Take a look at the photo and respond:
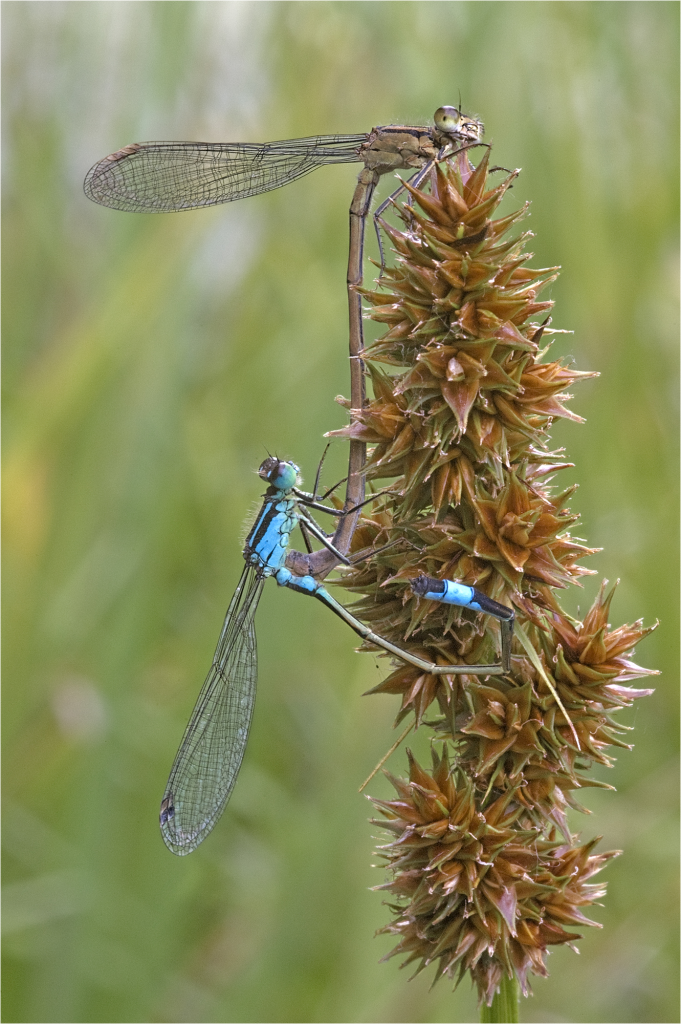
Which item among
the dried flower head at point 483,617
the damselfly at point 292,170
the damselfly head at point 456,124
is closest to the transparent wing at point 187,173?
the damselfly at point 292,170

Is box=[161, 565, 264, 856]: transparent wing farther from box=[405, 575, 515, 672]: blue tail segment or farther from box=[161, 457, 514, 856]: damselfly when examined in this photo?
box=[405, 575, 515, 672]: blue tail segment

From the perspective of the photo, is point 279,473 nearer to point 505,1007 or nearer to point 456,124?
point 456,124

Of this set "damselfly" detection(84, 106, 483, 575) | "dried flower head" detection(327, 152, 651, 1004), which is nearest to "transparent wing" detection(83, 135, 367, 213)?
"damselfly" detection(84, 106, 483, 575)

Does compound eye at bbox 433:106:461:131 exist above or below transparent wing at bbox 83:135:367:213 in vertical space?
below

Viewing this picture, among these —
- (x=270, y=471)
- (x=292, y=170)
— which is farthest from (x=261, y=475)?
(x=292, y=170)

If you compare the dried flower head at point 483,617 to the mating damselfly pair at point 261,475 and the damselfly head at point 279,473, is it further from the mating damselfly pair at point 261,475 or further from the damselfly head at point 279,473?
the damselfly head at point 279,473

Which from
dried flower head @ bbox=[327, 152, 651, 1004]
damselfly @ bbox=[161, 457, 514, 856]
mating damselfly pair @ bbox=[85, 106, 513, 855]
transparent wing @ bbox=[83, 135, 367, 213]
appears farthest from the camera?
transparent wing @ bbox=[83, 135, 367, 213]

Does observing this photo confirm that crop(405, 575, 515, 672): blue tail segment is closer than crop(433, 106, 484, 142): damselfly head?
Yes
